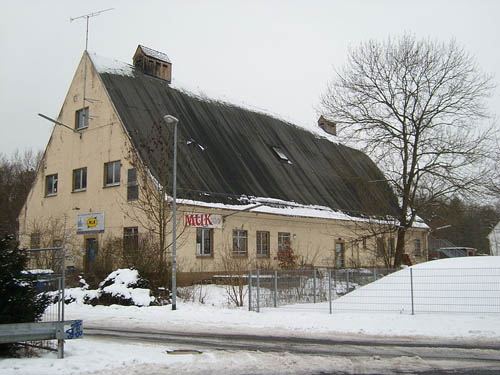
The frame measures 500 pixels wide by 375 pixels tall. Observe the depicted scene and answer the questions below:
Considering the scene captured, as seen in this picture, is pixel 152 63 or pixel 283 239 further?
pixel 152 63

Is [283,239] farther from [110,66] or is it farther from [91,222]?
[110,66]

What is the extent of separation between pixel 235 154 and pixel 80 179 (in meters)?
8.86

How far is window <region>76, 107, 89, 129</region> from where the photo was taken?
28.5m

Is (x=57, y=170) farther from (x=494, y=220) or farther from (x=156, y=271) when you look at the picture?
(x=494, y=220)

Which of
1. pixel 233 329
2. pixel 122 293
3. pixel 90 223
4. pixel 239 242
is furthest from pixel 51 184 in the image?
pixel 233 329

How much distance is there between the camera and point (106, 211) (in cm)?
2617

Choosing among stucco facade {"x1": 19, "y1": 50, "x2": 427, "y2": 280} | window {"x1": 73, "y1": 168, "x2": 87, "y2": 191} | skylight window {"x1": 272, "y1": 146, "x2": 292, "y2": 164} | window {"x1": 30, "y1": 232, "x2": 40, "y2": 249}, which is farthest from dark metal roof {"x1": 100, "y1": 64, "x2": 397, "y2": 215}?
window {"x1": 30, "y1": 232, "x2": 40, "y2": 249}

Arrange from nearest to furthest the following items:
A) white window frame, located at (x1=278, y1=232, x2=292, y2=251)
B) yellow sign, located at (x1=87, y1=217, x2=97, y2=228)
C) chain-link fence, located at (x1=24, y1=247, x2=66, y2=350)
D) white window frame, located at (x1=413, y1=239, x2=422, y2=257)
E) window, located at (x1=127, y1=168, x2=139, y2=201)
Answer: chain-link fence, located at (x1=24, y1=247, x2=66, y2=350), window, located at (x1=127, y1=168, x2=139, y2=201), yellow sign, located at (x1=87, y1=217, x2=97, y2=228), white window frame, located at (x1=278, y1=232, x2=292, y2=251), white window frame, located at (x1=413, y1=239, x2=422, y2=257)

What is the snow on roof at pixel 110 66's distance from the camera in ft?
92.9

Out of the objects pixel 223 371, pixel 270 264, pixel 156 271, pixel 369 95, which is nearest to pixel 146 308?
pixel 156 271

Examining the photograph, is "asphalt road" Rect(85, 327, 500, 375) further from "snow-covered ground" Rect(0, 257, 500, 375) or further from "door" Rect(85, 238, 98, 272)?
"door" Rect(85, 238, 98, 272)

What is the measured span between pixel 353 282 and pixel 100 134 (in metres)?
15.7

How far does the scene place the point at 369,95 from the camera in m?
26.9

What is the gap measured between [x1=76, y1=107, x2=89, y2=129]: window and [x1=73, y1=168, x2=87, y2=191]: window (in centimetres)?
246
